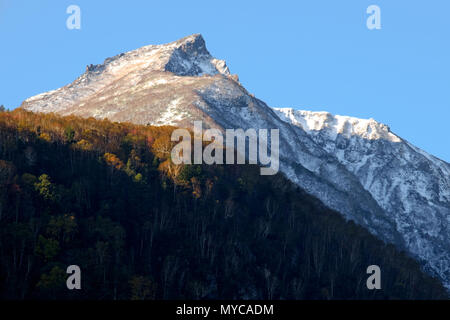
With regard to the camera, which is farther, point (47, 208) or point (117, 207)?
point (117, 207)

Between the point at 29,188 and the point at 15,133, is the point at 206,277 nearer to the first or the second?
the point at 29,188

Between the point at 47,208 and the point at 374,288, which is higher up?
the point at 47,208

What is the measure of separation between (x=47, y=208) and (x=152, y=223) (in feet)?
83.3

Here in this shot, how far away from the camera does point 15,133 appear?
651 feet

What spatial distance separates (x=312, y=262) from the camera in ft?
654

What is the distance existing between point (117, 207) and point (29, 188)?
21897mm

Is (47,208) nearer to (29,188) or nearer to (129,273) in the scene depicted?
(29,188)

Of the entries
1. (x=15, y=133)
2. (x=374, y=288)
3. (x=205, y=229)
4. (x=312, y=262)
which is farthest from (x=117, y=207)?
(x=374, y=288)
